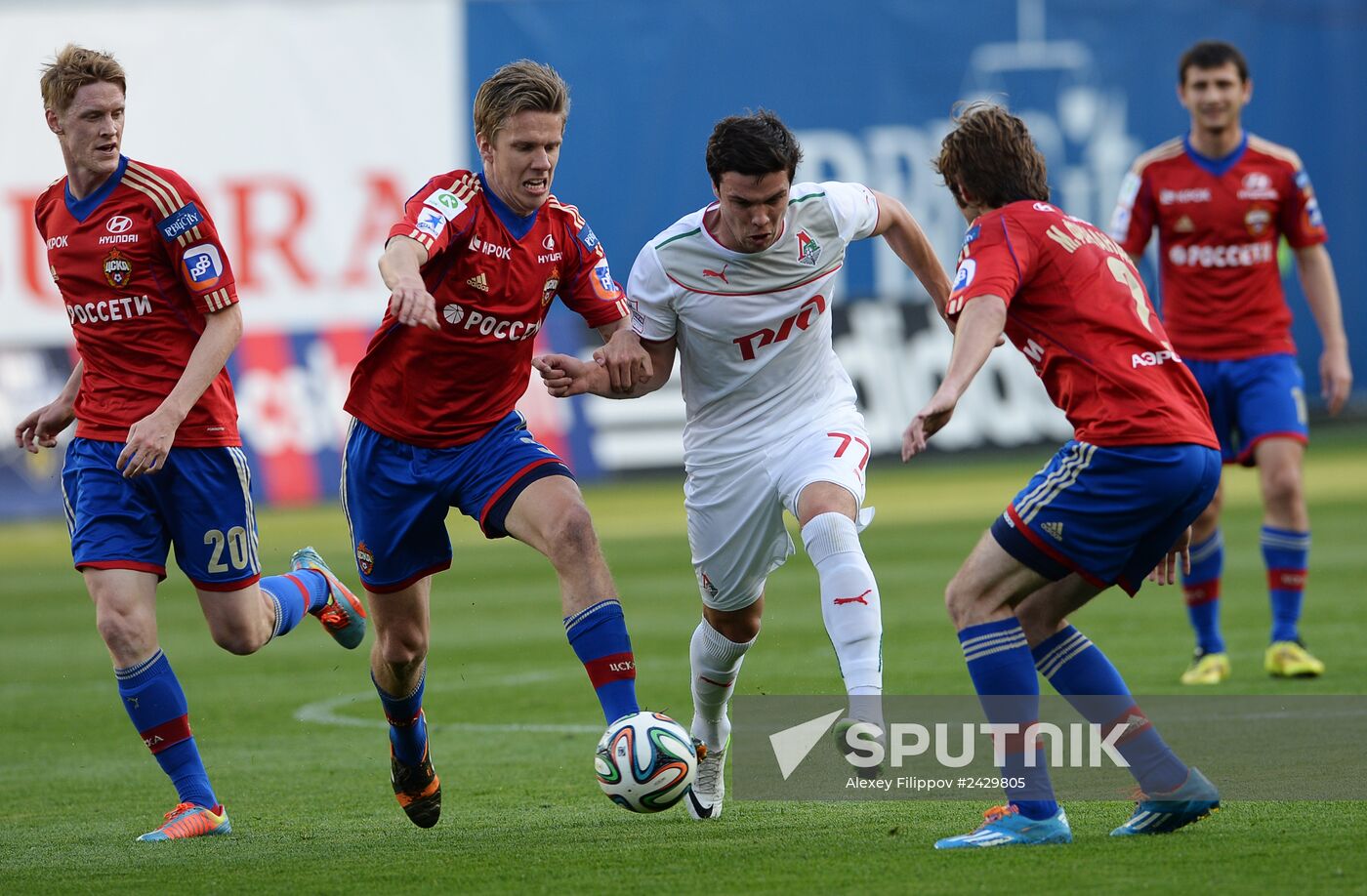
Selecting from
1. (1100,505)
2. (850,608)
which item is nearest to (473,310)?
(850,608)

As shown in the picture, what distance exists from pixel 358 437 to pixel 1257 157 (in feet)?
18.3

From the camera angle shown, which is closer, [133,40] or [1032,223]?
[1032,223]

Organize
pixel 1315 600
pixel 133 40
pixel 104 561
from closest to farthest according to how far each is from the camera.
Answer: pixel 104 561 < pixel 1315 600 < pixel 133 40

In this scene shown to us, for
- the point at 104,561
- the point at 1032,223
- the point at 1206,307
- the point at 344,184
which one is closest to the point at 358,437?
the point at 104,561

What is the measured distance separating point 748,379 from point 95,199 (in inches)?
91.4

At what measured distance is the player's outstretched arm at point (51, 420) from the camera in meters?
6.77

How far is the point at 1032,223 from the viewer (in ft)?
17.7

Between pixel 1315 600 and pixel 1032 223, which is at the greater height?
pixel 1032 223

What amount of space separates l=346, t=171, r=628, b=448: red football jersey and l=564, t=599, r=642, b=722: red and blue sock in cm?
88

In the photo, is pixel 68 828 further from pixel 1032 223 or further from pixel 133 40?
pixel 133 40

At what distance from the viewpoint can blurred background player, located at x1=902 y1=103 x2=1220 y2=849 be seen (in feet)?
17.2

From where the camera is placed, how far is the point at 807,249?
6.49 metres

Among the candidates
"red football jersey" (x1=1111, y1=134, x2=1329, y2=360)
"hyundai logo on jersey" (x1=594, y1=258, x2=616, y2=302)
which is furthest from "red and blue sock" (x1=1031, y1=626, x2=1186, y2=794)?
"red football jersey" (x1=1111, y1=134, x2=1329, y2=360)

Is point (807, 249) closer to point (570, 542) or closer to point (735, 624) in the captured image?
point (735, 624)
